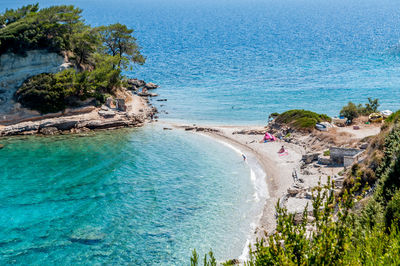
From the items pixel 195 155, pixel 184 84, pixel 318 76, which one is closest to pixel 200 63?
pixel 184 84

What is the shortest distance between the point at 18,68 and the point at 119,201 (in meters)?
36.5

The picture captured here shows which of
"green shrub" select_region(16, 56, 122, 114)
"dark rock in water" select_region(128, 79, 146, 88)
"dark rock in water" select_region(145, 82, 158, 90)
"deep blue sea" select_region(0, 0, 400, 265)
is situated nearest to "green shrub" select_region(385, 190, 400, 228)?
"deep blue sea" select_region(0, 0, 400, 265)

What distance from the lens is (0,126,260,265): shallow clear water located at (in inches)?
1088

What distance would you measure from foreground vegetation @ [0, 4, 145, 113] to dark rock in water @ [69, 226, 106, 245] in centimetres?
3221

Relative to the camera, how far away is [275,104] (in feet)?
239

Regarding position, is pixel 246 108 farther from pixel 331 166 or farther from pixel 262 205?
pixel 262 205

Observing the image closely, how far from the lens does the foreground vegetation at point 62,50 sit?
5704 centimetres

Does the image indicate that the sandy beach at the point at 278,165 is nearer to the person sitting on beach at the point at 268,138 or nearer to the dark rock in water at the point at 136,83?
the person sitting on beach at the point at 268,138

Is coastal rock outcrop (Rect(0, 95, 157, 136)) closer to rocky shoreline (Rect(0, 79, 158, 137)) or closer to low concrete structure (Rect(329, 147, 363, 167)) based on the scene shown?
rocky shoreline (Rect(0, 79, 158, 137))

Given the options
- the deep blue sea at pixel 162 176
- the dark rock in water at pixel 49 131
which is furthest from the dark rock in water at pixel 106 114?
the dark rock in water at pixel 49 131

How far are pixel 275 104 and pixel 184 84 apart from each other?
27.9 meters

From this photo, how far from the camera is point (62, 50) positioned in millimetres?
63062

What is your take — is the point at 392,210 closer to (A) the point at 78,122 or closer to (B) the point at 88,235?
(B) the point at 88,235

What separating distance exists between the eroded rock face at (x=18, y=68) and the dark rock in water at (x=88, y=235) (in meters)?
33.5
